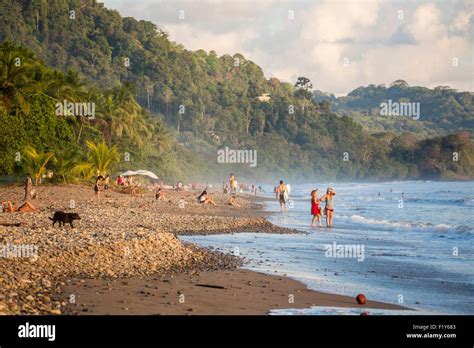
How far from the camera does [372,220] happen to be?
111 ft

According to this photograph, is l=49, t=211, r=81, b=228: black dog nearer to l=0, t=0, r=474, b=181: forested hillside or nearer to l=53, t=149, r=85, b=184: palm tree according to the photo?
l=53, t=149, r=85, b=184: palm tree

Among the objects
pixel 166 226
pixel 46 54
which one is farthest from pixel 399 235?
pixel 46 54

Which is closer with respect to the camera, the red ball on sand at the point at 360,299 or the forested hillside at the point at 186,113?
the red ball on sand at the point at 360,299

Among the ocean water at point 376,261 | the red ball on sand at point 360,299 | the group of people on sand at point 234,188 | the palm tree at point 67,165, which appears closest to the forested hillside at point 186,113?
the group of people on sand at point 234,188

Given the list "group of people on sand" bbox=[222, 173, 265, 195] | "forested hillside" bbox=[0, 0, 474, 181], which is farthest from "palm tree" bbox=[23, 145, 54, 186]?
"forested hillside" bbox=[0, 0, 474, 181]

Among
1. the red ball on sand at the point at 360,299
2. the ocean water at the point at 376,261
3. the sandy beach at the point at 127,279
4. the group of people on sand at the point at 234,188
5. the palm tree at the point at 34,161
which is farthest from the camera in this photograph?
the group of people on sand at the point at 234,188

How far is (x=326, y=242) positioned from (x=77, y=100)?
97.6ft

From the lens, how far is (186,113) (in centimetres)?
13500

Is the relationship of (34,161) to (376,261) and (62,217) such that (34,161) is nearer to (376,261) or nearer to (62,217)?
(62,217)

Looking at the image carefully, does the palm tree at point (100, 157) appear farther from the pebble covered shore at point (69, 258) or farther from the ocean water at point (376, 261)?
the pebble covered shore at point (69, 258)

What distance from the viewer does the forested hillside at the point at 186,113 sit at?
253ft

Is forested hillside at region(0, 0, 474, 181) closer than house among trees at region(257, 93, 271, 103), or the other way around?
forested hillside at region(0, 0, 474, 181)

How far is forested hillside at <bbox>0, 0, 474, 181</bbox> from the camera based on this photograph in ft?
253

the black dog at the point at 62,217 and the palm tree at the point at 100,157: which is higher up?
the palm tree at the point at 100,157
